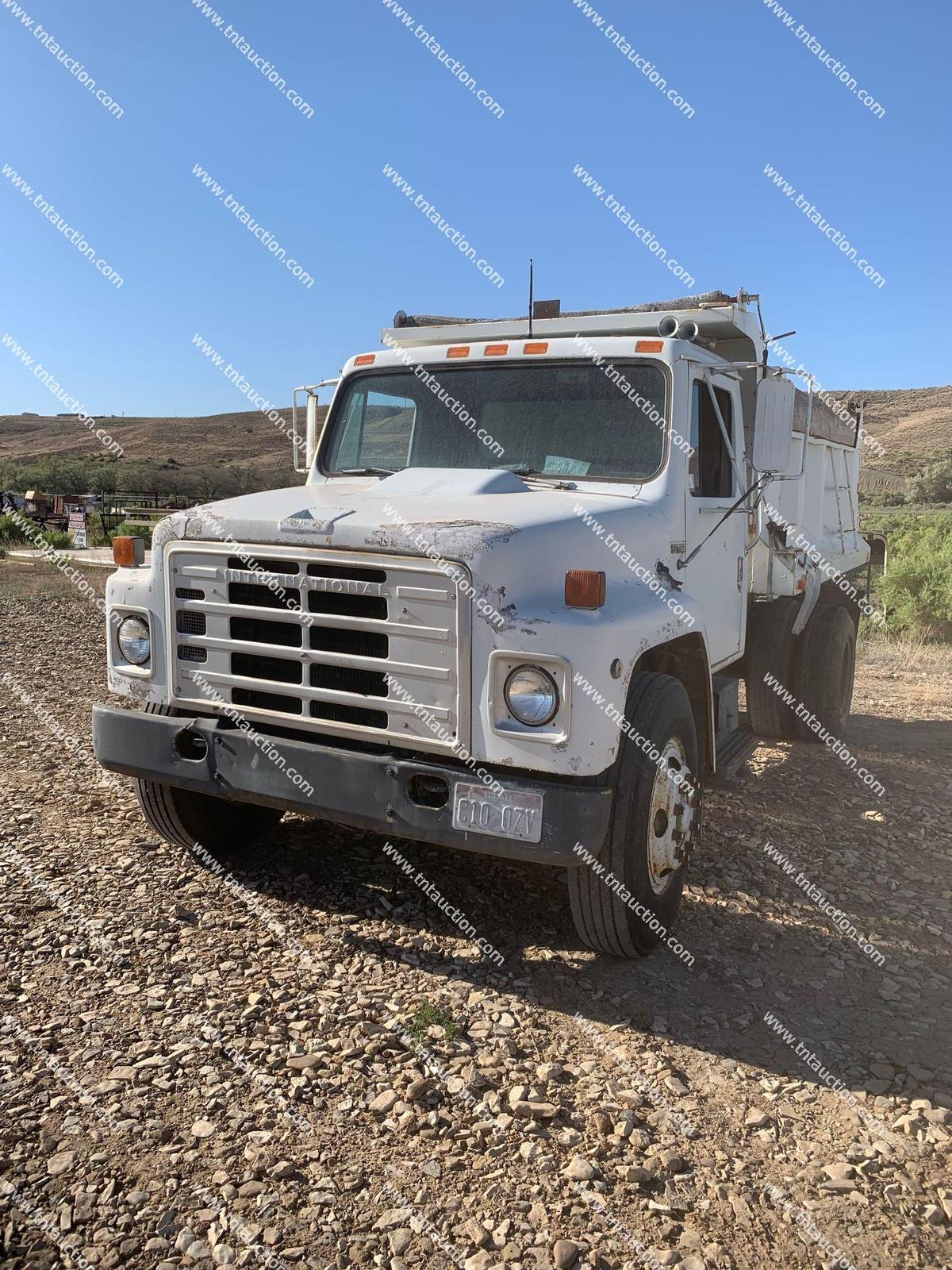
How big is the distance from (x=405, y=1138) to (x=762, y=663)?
4.37 meters

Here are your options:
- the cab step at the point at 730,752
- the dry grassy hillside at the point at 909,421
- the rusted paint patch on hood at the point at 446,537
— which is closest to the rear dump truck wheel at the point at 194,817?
the rusted paint patch on hood at the point at 446,537

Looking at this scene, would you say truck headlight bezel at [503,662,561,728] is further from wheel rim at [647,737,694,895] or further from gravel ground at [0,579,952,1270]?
gravel ground at [0,579,952,1270]

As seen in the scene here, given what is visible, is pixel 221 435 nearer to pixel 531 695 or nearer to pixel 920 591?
pixel 920 591

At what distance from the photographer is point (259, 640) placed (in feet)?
12.1

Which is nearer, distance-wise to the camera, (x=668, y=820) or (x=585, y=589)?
(x=585, y=589)

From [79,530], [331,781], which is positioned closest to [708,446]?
[331,781]

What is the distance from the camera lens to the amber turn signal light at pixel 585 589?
319 cm

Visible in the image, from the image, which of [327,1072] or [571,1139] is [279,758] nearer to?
[327,1072]

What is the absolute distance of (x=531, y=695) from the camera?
3.12 m

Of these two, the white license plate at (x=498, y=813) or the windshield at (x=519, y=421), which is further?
the windshield at (x=519, y=421)

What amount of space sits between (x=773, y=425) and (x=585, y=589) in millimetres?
1847

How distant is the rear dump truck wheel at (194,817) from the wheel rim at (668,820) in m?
1.65

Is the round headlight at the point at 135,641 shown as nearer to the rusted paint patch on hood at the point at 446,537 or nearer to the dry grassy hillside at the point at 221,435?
the rusted paint patch on hood at the point at 446,537

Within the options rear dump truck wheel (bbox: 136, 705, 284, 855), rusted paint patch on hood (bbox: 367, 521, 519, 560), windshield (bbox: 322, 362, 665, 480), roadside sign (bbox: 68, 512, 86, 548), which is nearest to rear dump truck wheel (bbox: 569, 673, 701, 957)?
rusted paint patch on hood (bbox: 367, 521, 519, 560)
